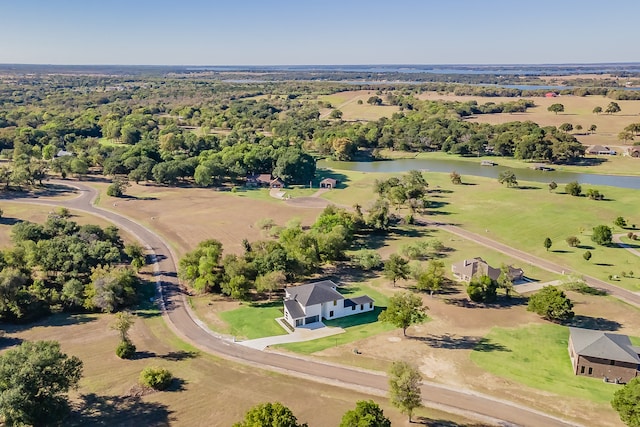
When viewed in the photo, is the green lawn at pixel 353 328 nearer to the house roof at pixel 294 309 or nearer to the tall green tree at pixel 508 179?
the house roof at pixel 294 309

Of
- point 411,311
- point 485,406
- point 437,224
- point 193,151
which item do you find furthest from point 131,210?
point 485,406

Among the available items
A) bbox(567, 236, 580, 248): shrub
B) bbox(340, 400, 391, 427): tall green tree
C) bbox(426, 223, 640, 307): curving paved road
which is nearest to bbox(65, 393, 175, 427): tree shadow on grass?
bbox(340, 400, 391, 427): tall green tree

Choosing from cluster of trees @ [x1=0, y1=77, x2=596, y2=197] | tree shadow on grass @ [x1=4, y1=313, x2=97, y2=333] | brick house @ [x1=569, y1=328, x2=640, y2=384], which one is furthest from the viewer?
cluster of trees @ [x1=0, y1=77, x2=596, y2=197]

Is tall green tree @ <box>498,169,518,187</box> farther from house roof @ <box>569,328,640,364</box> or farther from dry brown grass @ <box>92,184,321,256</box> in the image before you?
house roof @ <box>569,328,640,364</box>

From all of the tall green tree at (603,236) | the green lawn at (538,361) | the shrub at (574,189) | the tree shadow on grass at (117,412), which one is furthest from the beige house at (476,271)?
the shrub at (574,189)

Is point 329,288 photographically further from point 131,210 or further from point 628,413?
point 131,210

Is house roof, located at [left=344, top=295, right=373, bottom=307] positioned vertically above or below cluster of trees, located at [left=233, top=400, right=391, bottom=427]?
below
